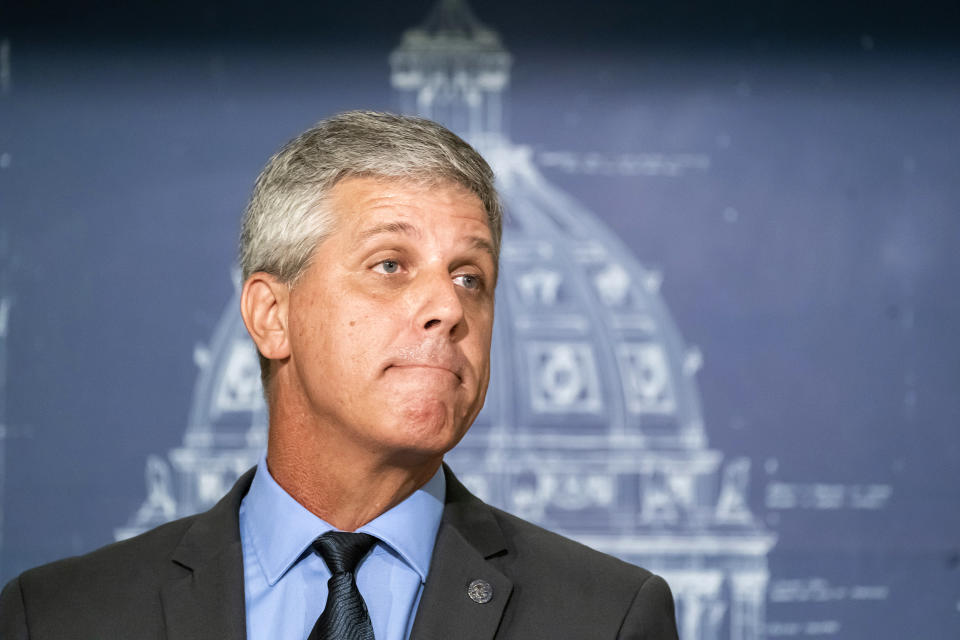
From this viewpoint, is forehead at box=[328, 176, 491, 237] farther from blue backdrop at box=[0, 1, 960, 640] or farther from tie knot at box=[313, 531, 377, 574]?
blue backdrop at box=[0, 1, 960, 640]

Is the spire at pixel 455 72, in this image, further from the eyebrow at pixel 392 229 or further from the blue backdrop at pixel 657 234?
the eyebrow at pixel 392 229

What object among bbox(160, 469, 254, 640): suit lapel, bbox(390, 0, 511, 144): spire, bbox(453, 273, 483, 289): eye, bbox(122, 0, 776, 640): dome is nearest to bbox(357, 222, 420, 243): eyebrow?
bbox(453, 273, 483, 289): eye

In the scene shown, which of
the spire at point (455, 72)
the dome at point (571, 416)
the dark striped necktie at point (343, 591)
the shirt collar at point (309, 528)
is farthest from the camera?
the spire at point (455, 72)

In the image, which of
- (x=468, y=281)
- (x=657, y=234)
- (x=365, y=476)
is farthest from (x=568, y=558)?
(x=657, y=234)

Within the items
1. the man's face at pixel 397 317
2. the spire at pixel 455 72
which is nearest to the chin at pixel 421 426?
the man's face at pixel 397 317

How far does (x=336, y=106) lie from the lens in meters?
3.62

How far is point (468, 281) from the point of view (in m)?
1.68

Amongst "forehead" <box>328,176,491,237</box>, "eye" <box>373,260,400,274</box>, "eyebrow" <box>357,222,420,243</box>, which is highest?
"forehead" <box>328,176,491,237</box>

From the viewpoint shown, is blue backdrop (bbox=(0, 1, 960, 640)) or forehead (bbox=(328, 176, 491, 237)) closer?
forehead (bbox=(328, 176, 491, 237))

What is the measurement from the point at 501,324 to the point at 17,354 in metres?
1.55

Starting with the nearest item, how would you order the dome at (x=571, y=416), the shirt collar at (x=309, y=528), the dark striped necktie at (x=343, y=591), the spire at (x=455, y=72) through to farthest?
the dark striped necktie at (x=343, y=591) → the shirt collar at (x=309, y=528) → the dome at (x=571, y=416) → the spire at (x=455, y=72)

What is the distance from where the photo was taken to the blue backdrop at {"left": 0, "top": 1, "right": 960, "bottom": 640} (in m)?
3.50

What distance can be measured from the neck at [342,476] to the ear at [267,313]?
122 mm

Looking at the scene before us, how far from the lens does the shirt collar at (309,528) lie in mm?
1634
